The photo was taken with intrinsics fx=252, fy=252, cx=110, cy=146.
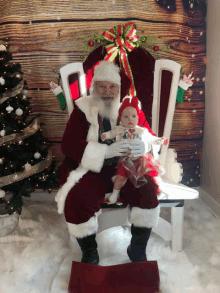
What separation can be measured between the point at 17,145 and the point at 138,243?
108cm

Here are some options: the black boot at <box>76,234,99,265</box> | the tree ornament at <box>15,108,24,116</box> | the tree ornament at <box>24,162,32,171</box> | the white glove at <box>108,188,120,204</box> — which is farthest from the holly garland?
the black boot at <box>76,234,99,265</box>

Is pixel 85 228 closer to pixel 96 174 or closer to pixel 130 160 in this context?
pixel 96 174

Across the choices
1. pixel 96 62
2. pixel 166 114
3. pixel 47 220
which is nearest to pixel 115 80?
pixel 96 62

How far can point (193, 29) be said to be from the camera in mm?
2000

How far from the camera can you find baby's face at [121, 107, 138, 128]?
4.84 feet

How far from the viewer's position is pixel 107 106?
1.63 m

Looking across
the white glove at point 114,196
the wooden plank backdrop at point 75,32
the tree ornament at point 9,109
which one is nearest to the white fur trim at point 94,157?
the white glove at point 114,196

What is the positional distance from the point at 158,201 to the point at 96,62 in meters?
1.04

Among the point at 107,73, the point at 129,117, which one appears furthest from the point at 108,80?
the point at 129,117

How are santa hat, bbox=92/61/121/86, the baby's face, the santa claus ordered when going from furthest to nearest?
santa hat, bbox=92/61/121/86
the baby's face
the santa claus

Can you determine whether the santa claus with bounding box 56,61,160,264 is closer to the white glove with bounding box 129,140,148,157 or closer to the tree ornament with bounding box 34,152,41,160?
the white glove with bounding box 129,140,148,157

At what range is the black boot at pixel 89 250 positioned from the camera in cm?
141

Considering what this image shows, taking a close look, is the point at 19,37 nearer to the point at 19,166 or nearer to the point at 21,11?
the point at 21,11

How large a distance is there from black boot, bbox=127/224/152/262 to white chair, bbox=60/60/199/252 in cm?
15
